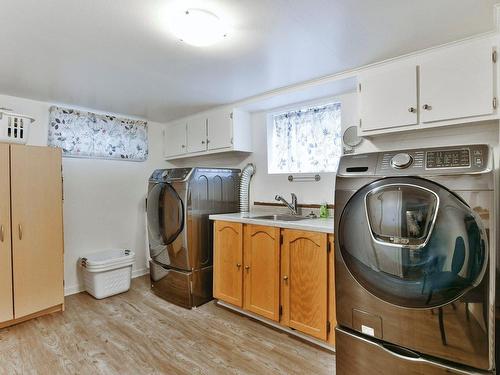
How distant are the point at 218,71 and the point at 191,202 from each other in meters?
1.29

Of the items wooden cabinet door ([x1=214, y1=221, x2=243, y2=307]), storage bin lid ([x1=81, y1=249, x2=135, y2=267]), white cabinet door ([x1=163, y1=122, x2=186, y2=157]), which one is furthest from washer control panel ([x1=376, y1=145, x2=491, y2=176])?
storage bin lid ([x1=81, y1=249, x2=135, y2=267])

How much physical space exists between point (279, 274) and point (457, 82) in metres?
1.82

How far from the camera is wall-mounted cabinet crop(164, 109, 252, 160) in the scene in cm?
318

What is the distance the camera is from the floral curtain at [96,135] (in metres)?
3.16

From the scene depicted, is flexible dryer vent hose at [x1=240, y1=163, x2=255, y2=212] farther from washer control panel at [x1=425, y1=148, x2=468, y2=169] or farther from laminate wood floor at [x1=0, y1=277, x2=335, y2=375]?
washer control panel at [x1=425, y1=148, x2=468, y2=169]

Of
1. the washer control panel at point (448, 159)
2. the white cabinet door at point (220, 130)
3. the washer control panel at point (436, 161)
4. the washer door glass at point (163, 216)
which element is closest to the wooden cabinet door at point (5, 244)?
the washer door glass at point (163, 216)

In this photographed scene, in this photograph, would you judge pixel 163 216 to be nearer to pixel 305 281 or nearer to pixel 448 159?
pixel 305 281

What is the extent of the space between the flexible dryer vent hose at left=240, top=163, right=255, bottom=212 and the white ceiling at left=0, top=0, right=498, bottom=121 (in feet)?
2.99

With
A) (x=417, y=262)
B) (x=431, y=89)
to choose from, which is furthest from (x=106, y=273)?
(x=431, y=89)

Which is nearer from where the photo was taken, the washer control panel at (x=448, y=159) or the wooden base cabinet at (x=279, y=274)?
the washer control panel at (x=448, y=159)

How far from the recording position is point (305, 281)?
2.16 meters

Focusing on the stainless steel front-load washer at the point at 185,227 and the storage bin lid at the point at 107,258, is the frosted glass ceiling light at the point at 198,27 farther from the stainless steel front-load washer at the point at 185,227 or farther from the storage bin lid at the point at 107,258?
the storage bin lid at the point at 107,258

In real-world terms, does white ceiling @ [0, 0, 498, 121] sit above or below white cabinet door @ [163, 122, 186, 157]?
above

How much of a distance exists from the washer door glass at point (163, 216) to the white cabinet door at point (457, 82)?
2.28 metres
